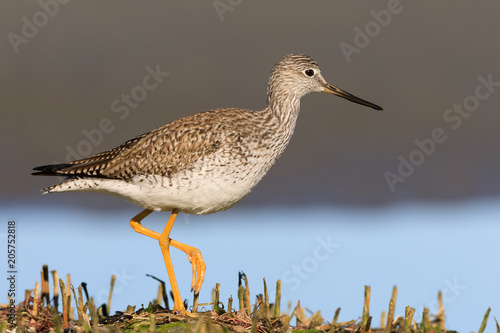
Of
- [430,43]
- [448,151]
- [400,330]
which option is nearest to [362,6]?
[430,43]

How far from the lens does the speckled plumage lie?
833 cm

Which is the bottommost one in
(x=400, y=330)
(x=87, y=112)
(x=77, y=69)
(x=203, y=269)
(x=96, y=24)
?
(x=400, y=330)

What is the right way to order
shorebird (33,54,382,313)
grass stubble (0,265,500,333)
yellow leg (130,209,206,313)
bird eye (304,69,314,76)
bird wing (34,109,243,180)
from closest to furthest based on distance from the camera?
1. grass stubble (0,265,500,333)
2. yellow leg (130,209,206,313)
3. shorebird (33,54,382,313)
4. bird wing (34,109,243,180)
5. bird eye (304,69,314,76)

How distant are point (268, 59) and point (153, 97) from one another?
8.94ft

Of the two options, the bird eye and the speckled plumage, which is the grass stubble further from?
the bird eye

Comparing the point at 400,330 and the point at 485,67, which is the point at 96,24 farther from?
the point at 400,330

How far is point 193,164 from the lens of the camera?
27.7ft

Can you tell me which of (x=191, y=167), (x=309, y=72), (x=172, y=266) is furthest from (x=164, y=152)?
(x=309, y=72)

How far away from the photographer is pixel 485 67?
16938mm

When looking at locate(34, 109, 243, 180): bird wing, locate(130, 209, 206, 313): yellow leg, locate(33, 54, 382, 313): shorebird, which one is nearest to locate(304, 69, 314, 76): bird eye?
locate(33, 54, 382, 313): shorebird

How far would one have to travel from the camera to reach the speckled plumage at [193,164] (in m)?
8.33

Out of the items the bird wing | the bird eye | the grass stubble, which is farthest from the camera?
the bird eye

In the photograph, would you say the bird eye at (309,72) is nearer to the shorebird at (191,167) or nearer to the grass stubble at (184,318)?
the shorebird at (191,167)

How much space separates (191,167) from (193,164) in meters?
0.04
